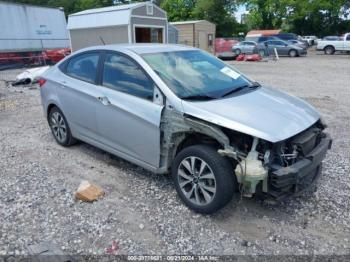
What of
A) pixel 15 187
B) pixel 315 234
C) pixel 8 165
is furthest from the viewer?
pixel 8 165

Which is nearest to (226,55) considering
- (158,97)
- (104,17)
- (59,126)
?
(104,17)

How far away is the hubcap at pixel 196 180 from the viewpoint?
309 cm

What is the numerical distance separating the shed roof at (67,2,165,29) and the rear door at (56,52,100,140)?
1104 cm

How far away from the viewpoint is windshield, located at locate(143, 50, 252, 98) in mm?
3451

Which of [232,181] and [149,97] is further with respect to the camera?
[149,97]

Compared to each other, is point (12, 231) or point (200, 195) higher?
point (200, 195)

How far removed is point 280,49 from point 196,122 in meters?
26.3

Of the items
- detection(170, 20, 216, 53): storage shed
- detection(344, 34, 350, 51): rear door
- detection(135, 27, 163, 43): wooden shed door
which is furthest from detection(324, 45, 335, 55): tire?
detection(135, 27, 163, 43): wooden shed door

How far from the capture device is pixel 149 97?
3484mm

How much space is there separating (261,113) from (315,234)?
1.22 metres

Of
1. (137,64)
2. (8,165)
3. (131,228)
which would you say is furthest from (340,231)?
(8,165)

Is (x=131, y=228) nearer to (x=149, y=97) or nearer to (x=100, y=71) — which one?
(x=149, y=97)

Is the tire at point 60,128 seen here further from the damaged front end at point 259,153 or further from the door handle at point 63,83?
the damaged front end at point 259,153

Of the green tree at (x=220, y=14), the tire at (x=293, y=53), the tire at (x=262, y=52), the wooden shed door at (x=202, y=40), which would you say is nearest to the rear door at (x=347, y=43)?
the tire at (x=293, y=53)
